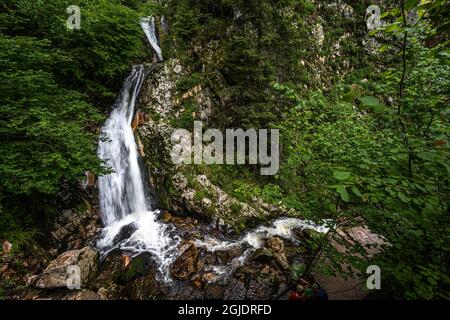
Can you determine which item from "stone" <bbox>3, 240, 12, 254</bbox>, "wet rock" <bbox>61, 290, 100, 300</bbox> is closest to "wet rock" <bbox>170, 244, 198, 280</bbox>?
"wet rock" <bbox>61, 290, 100, 300</bbox>

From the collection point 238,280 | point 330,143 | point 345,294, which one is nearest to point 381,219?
point 330,143

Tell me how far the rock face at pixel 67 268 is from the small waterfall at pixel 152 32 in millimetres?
9905

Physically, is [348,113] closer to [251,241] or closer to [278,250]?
[278,250]

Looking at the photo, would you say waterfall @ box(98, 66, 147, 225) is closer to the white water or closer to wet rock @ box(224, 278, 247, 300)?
the white water

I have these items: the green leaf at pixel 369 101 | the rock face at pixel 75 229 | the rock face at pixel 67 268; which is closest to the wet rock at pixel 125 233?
the rock face at pixel 75 229

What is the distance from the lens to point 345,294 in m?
6.45

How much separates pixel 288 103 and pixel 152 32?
Result: 857 cm

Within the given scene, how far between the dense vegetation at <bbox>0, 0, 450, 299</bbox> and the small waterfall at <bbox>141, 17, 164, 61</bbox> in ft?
1.85

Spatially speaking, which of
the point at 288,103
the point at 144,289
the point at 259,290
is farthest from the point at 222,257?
the point at 288,103

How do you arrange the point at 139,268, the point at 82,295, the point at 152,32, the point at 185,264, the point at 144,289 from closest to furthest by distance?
the point at 82,295 → the point at 144,289 → the point at 139,268 → the point at 185,264 → the point at 152,32

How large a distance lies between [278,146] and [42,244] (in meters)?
9.01

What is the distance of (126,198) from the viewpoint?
33.0 ft

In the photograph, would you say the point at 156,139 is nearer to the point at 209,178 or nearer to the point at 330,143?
the point at 209,178

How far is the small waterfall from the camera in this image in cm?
1362
